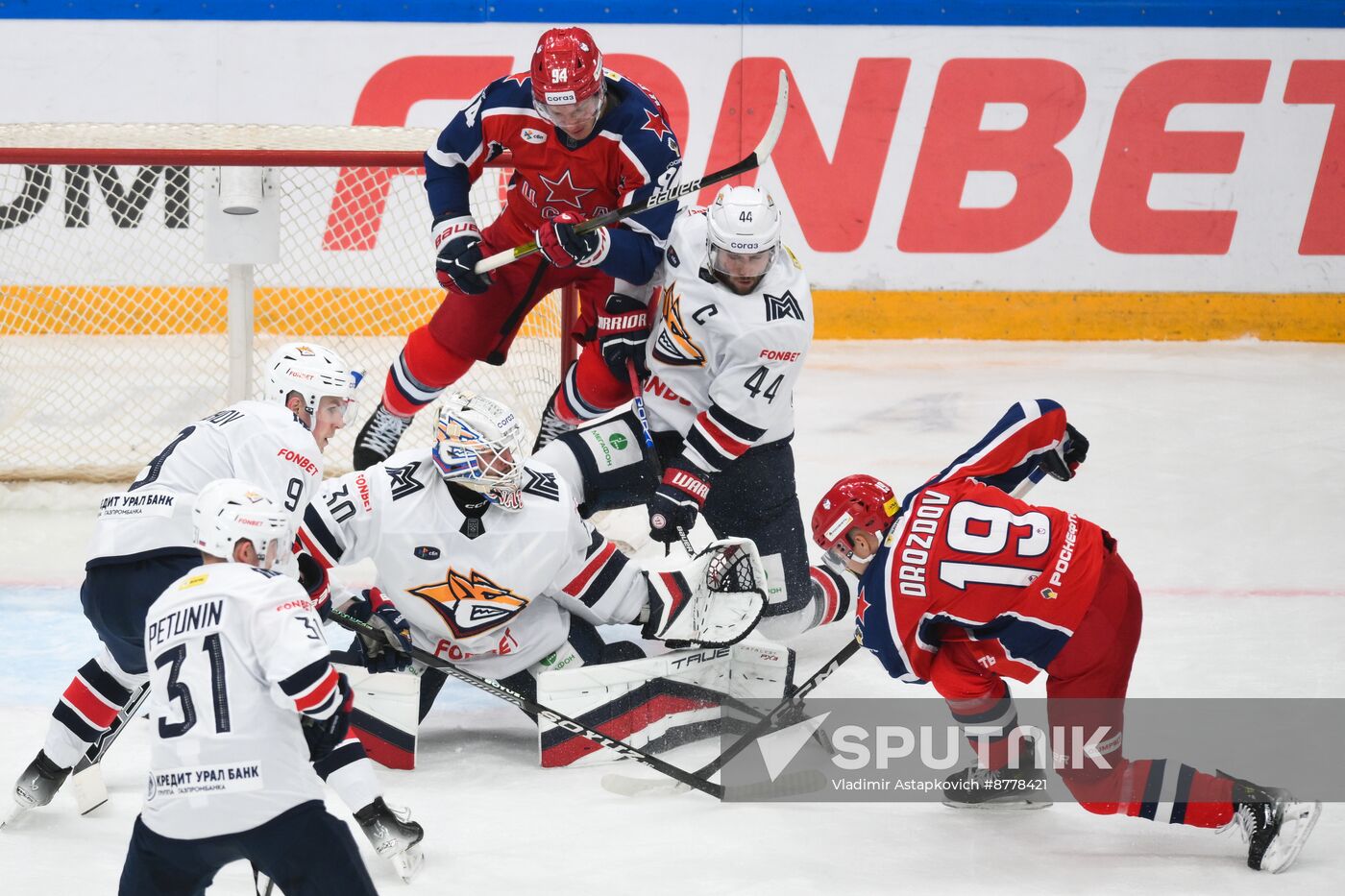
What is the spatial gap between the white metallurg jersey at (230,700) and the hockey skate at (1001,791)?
1.43 m

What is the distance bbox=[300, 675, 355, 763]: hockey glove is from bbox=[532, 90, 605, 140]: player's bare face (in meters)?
1.90

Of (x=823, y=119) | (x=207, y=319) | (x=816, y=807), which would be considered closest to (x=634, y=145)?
(x=816, y=807)

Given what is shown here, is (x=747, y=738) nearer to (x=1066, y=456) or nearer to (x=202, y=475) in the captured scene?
(x=1066, y=456)

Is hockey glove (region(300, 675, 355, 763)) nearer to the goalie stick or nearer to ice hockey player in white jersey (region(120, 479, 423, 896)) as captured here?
ice hockey player in white jersey (region(120, 479, 423, 896))

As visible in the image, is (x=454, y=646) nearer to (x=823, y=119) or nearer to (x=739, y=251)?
(x=739, y=251)

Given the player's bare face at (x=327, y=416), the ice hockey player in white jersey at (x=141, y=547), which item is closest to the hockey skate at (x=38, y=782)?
the ice hockey player in white jersey at (x=141, y=547)

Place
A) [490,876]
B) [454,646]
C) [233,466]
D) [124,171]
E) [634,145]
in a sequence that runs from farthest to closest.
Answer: [124,171], [634,145], [454,646], [233,466], [490,876]

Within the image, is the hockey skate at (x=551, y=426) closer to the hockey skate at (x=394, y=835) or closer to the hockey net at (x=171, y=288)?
the hockey net at (x=171, y=288)

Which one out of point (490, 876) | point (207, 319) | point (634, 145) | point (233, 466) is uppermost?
point (634, 145)

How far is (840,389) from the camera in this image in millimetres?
6152

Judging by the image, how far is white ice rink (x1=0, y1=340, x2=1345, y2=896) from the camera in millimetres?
2916

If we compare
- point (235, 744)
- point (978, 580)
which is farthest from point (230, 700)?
point (978, 580)

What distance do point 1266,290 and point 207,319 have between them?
4.16 meters

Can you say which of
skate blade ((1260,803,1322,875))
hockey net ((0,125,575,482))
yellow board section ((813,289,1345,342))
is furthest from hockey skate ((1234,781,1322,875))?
yellow board section ((813,289,1345,342))
